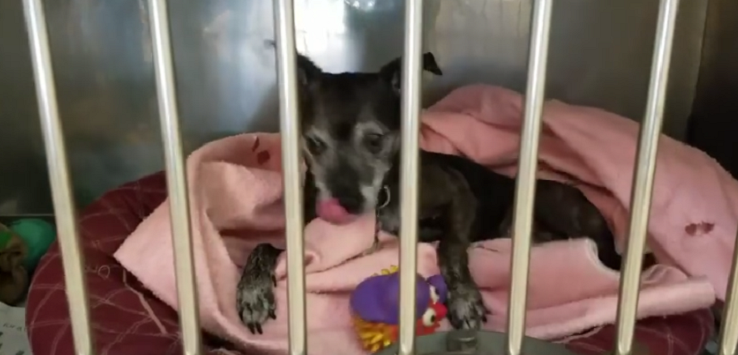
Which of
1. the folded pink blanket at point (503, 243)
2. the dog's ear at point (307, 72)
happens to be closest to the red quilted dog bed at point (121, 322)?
the folded pink blanket at point (503, 243)

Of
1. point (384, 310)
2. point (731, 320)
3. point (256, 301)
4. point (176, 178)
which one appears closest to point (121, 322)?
point (256, 301)

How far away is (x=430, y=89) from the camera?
1425 mm

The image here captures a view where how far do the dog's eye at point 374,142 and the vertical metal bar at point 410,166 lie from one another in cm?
58

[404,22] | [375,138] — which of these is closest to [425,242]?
[375,138]

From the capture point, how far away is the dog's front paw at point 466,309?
0.97m

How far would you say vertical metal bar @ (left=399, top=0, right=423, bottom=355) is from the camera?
542mm

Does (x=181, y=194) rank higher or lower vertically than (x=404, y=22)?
lower

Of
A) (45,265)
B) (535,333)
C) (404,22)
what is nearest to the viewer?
(404,22)

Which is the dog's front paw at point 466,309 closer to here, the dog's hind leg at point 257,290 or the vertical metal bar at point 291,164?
the dog's hind leg at point 257,290

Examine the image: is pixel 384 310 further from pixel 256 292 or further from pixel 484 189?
pixel 484 189

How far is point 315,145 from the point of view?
3.86ft

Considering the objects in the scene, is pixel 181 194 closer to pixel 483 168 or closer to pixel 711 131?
pixel 483 168

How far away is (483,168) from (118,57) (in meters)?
0.62

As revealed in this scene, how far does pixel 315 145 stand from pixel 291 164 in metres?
0.61
